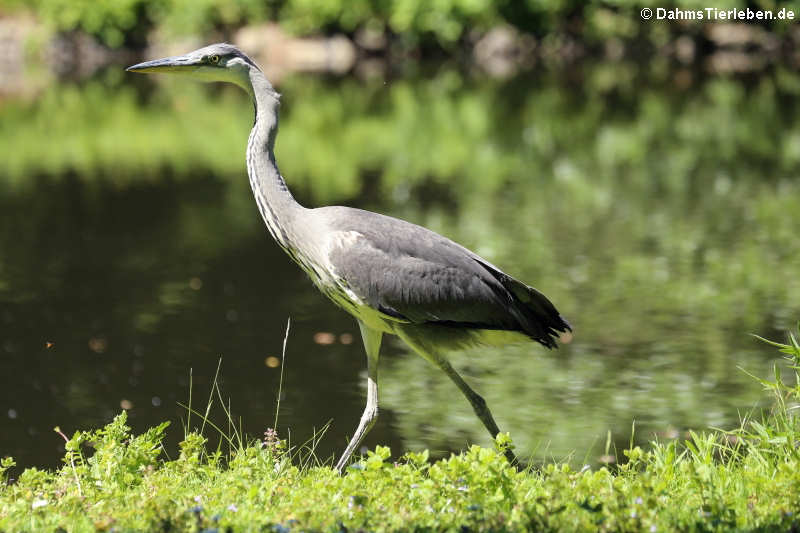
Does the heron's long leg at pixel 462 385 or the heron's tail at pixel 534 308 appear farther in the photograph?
the heron's tail at pixel 534 308

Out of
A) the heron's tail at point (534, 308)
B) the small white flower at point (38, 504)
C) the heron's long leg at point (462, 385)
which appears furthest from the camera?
the heron's tail at point (534, 308)

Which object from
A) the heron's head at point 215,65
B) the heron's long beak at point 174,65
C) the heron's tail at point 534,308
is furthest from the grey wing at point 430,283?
the heron's long beak at point 174,65

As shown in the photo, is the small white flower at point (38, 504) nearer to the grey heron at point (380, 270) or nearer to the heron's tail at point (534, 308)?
the grey heron at point (380, 270)

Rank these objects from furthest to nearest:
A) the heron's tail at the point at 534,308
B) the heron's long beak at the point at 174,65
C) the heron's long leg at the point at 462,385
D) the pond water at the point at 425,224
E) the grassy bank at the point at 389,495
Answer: the pond water at the point at 425,224, the heron's tail at the point at 534,308, the heron's long leg at the point at 462,385, the heron's long beak at the point at 174,65, the grassy bank at the point at 389,495

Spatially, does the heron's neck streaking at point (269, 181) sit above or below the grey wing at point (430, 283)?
above

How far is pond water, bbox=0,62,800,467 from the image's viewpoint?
8172 mm

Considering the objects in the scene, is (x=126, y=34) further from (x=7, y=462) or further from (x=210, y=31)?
(x=7, y=462)

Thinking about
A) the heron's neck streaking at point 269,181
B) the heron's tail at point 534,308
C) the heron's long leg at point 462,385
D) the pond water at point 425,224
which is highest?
the heron's neck streaking at point 269,181

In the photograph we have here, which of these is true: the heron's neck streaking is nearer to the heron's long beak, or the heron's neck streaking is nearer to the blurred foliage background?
the heron's long beak

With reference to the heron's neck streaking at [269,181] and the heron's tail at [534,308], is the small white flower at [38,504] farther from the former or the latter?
the heron's tail at [534,308]

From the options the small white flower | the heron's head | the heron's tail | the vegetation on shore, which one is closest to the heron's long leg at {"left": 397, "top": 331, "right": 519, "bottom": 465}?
the heron's tail

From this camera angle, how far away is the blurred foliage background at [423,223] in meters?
8.30

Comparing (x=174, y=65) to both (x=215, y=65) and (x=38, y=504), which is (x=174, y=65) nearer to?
(x=215, y=65)

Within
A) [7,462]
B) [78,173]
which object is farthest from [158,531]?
[78,173]
